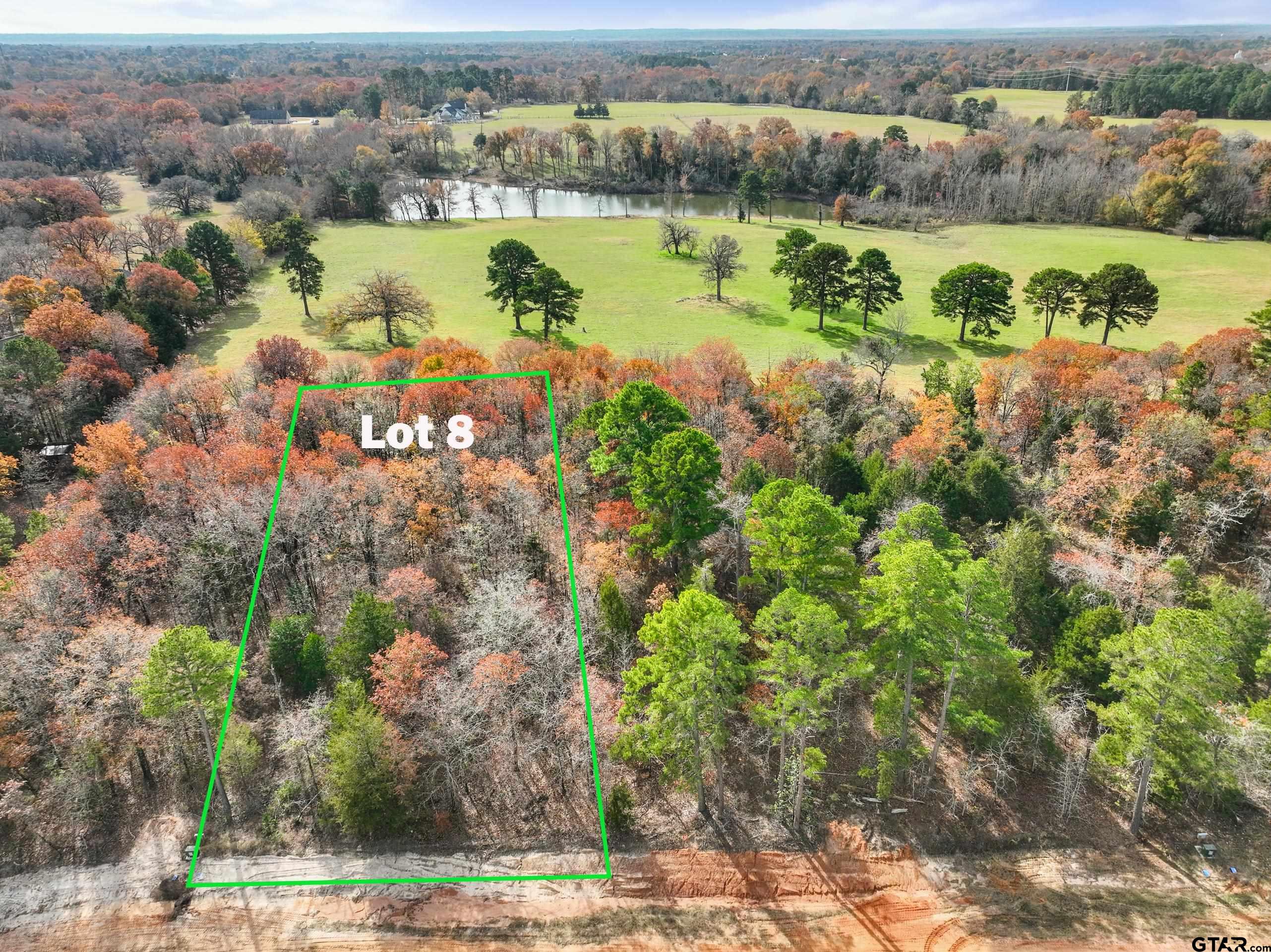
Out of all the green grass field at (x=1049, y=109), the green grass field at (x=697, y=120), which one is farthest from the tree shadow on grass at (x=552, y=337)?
the green grass field at (x=1049, y=109)

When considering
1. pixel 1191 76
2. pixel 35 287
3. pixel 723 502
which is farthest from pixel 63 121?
pixel 1191 76

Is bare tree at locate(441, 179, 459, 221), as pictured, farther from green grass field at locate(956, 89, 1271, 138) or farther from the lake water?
green grass field at locate(956, 89, 1271, 138)

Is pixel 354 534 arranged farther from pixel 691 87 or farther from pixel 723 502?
pixel 691 87

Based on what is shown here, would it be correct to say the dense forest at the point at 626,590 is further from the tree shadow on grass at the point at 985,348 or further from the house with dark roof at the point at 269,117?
the house with dark roof at the point at 269,117

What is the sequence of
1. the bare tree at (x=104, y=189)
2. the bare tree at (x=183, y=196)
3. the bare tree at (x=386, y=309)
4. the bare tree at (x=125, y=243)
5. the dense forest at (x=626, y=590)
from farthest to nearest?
1. the bare tree at (x=183, y=196)
2. the bare tree at (x=104, y=189)
3. the bare tree at (x=125, y=243)
4. the bare tree at (x=386, y=309)
5. the dense forest at (x=626, y=590)

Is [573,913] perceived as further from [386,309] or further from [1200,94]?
[1200,94]
